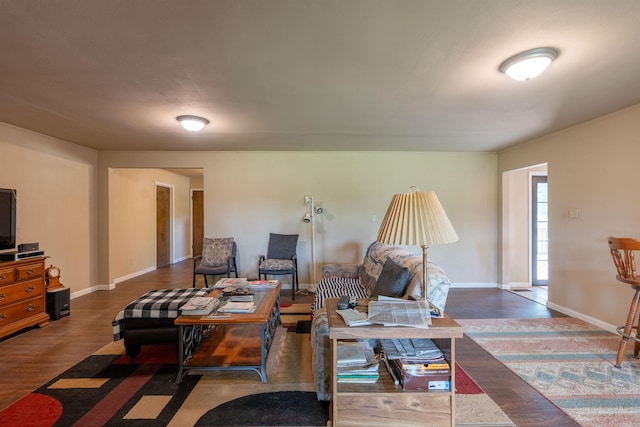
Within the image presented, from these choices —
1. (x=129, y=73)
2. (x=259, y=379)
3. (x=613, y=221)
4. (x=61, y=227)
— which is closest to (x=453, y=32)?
(x=129, y=73)

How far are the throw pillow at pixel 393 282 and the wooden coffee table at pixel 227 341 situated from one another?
2.90ft

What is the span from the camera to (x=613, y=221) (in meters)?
3.04

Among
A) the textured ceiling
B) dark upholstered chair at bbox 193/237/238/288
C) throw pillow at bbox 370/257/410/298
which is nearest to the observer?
the textured ceiling

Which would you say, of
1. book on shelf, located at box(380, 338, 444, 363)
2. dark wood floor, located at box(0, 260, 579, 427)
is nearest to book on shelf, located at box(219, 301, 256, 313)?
book on shelf, located at box(380, 338, 444, 363)

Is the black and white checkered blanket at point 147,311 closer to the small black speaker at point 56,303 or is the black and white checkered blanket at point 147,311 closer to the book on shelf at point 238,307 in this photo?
the book on shelf at point 238,307

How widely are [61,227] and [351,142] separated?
4.25 metres

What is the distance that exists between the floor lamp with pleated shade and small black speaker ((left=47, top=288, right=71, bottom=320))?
3898 millimetres

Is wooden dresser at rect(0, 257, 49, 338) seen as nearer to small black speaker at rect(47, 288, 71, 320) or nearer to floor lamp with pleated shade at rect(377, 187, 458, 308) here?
small black speaker at rect(47, 288, 71, 320)

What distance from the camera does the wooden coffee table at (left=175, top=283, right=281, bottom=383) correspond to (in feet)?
6.92

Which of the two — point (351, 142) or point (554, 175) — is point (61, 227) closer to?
point (351, 142)

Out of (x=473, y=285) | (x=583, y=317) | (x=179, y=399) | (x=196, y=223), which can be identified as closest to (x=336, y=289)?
(x=179, y=399)

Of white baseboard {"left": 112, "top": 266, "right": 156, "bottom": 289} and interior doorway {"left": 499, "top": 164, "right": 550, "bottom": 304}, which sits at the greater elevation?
interior doorway {"left": 499, "top": 164, "right": 550, "bottom": 304}

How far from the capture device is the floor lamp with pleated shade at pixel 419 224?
1632 millimetres

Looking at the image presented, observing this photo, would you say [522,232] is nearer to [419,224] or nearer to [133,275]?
[419,224]
